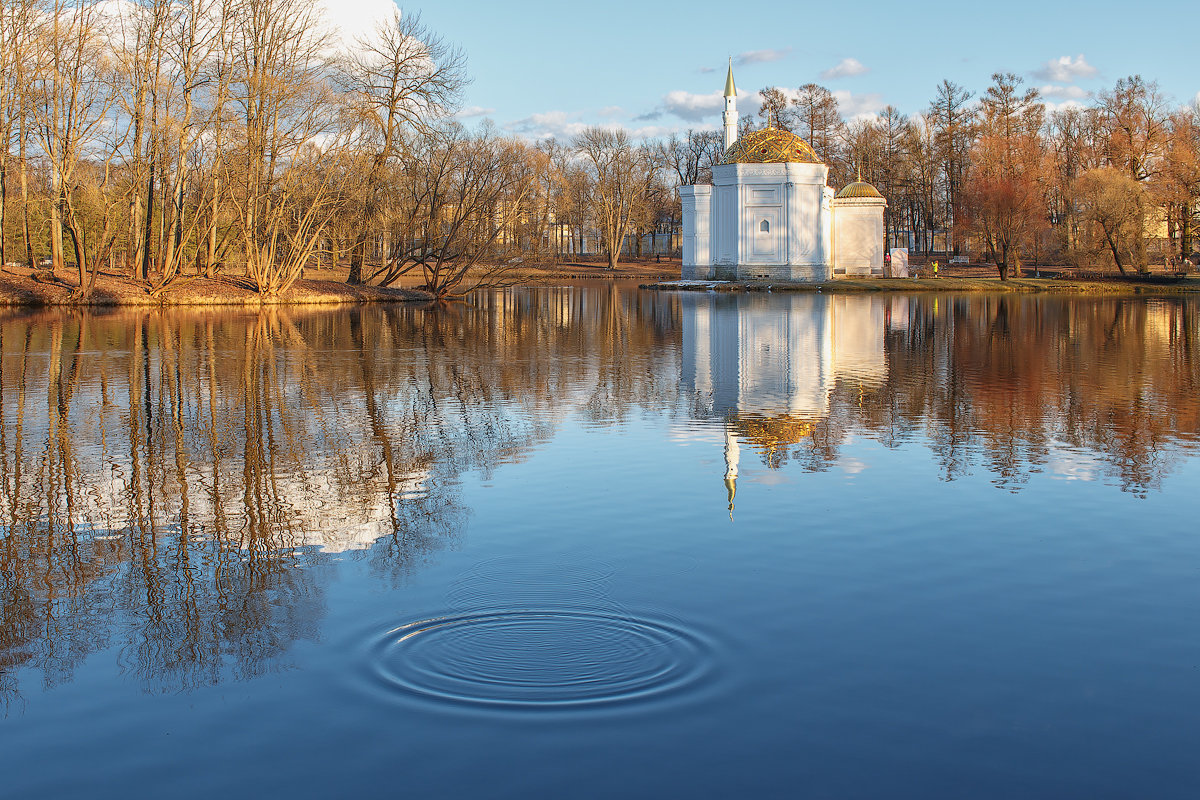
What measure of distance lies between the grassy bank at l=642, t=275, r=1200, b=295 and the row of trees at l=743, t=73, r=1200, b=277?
4061 millimetres

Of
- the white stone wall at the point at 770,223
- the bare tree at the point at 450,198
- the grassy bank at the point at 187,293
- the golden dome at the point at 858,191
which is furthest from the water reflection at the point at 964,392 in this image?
the golden dome at the point at 858,191

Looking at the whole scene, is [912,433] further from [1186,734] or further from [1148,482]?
[1186,734]

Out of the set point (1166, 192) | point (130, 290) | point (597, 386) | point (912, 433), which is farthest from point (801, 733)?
point (1166, 192)

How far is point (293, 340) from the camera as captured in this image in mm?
25547

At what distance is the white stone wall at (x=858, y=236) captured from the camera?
74.9 metres

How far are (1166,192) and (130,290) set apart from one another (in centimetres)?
6033

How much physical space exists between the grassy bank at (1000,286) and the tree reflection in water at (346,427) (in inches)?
1303

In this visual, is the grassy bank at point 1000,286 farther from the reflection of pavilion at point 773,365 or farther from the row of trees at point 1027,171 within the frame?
the reflection of pavilion at point 773,365

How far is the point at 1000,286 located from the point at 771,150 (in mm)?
16804

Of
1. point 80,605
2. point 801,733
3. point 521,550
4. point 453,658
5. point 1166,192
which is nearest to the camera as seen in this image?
point 801,733

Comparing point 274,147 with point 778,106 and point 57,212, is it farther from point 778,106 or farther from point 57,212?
point 778,106

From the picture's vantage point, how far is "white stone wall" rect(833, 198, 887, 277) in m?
74.9

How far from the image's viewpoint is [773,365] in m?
21.0

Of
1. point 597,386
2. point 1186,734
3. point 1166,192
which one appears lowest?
point 1186,734
